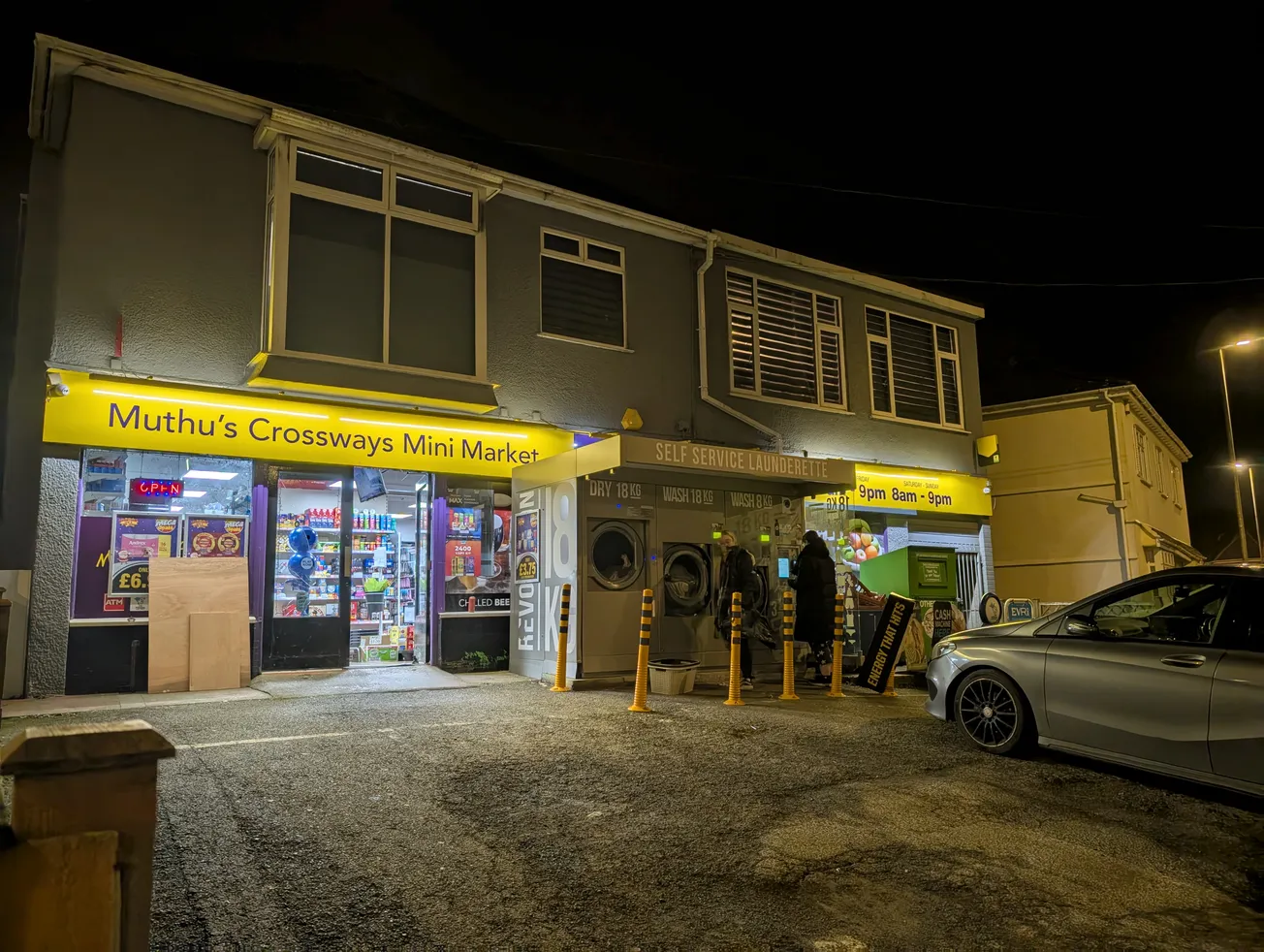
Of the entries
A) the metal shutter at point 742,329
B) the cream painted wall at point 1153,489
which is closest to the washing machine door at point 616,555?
the metal shutter at point 742,329

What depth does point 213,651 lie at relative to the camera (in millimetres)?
9141

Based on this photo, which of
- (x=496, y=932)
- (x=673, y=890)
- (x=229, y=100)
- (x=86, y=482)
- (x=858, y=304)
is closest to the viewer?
(x=496, y=932)

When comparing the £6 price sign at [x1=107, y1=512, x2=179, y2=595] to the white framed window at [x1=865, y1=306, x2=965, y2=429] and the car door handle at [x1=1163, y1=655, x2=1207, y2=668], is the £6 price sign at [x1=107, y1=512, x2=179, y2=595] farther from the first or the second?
the white framed window at [x1=865, y1=306, x2=965, y2=429]

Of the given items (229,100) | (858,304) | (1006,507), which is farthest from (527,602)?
(1006,507)

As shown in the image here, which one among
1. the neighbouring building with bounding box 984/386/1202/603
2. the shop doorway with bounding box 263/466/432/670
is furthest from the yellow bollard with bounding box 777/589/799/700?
the neighbouring building with bounding box 984/386/1202/603

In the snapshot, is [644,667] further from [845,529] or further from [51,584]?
[845,529]

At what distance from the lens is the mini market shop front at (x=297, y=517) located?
8844 mm

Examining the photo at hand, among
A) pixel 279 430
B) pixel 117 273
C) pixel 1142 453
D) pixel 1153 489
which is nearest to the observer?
pixel 117 273

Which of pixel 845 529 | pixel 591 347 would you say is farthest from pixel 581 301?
pixel 845 529

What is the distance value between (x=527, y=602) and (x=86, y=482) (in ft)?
17.1

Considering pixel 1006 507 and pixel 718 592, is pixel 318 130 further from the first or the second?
pixel 1006 507

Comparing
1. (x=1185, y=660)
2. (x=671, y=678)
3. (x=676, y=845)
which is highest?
(x=1185, y=660)

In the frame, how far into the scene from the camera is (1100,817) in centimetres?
482

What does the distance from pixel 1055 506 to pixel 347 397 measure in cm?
1663
